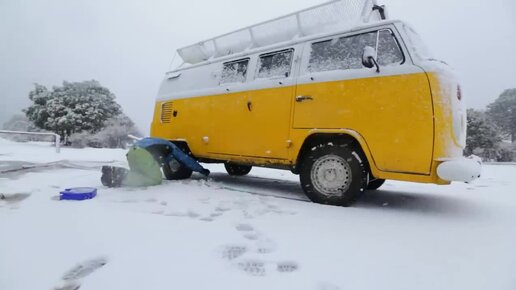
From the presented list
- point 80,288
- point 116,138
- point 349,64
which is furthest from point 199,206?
point 116,138

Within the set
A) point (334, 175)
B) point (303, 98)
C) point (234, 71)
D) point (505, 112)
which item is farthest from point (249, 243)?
point (505, 112)

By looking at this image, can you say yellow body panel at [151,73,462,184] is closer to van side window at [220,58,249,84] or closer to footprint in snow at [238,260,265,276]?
van side window at [220,58,249,84]

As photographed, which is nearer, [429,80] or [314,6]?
[429,80]

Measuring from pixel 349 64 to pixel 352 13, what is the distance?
3.00 feet

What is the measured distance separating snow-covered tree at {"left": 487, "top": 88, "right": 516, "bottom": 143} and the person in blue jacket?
27355mm

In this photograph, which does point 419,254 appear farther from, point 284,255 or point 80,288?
point 80,288

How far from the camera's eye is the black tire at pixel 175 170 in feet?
17.7

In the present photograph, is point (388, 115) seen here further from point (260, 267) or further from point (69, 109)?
point (69, 109)

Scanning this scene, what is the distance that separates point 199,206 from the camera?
3.28 metres

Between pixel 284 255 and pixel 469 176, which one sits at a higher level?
pixel 469 176

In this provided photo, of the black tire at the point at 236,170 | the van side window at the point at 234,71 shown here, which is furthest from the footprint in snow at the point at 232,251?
the black tire at the point at 236,170

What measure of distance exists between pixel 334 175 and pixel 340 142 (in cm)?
41

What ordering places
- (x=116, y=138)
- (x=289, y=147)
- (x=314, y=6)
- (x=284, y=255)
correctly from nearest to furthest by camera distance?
1. (x=284, y=255)
2. (x=289, y=147)
3. (x=314, y=6)
4. (x=116, y=138)

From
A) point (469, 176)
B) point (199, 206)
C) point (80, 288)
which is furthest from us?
point (199, 206)
